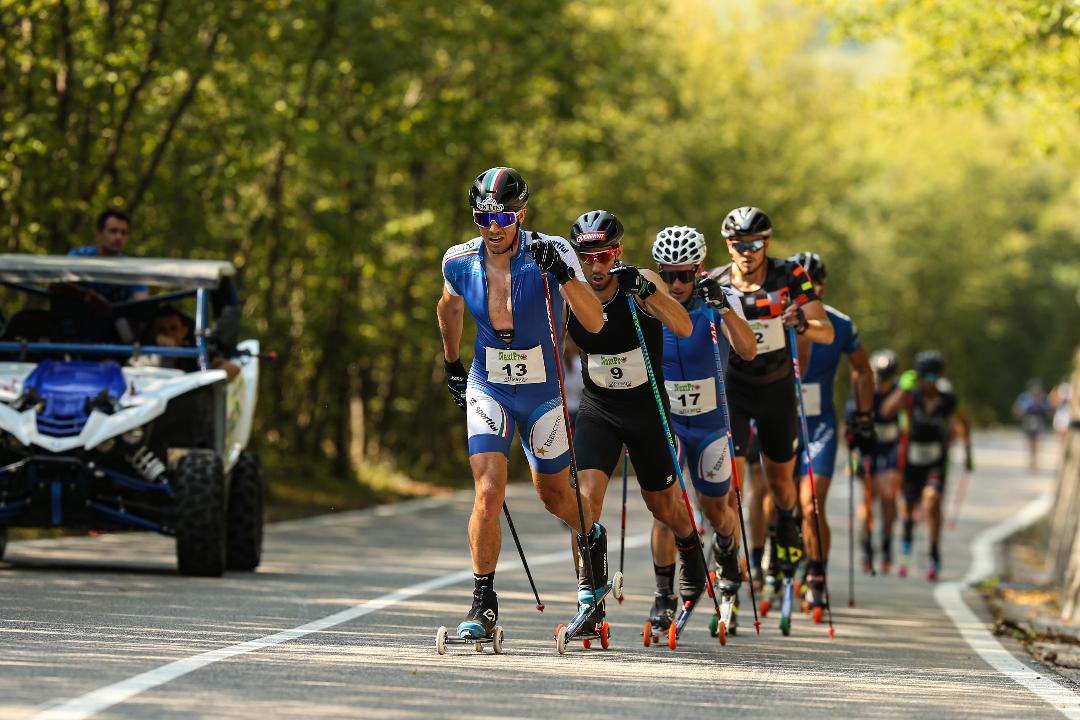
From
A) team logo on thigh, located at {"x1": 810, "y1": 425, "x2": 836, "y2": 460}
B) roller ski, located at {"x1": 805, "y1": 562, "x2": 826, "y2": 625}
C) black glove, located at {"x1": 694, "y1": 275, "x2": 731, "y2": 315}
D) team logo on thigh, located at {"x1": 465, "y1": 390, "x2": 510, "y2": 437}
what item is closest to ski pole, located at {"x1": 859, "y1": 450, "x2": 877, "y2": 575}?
team logo on thigh, located at {"x1": 810, "y1": 425, "x2": 836, "y2": 460}

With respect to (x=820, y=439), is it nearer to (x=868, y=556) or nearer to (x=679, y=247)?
(x=679, y=247)

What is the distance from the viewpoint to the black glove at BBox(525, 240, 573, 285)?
936 cm

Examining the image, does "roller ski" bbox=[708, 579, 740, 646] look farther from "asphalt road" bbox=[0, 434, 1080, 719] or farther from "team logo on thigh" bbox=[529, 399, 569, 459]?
"team logo on thigh" bbox=[529, 399, 569, 459]

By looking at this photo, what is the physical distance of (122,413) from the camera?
43.5ft

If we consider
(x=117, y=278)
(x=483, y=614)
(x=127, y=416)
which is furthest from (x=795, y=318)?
(x=117, y=278)

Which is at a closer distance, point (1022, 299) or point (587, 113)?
point (587, 113)

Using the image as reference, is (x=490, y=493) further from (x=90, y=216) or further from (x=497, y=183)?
(x=90, y=216)

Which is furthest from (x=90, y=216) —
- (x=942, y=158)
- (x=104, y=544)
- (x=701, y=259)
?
(x=942, y=158)

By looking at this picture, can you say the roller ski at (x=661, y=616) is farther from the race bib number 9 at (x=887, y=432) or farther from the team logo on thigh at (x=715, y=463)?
the race bib number 9 at (x=887, y=432)

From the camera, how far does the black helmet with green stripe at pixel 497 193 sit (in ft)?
31.8

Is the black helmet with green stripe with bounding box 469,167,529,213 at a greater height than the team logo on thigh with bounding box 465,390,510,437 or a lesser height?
greater

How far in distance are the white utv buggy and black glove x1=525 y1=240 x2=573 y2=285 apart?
458 centimetres

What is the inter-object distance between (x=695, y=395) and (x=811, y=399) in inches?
129

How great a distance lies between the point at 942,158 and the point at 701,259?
82.2 meters
